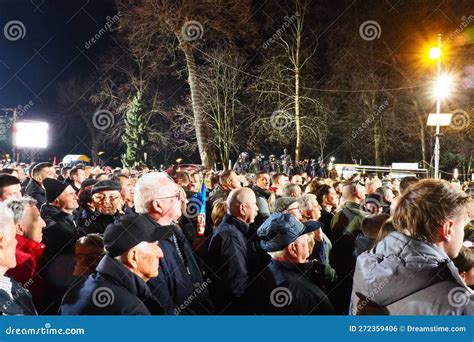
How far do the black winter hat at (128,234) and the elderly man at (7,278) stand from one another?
0.61 metres

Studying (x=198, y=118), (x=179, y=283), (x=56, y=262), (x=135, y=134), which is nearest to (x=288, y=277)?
(x=179, y=283)

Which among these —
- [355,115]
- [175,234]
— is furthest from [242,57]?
[175,234]

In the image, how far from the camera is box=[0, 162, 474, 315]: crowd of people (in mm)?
2480

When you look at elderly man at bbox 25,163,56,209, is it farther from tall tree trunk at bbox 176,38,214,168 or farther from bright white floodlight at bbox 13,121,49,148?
tall tree trunk at bbox 176,38,214,168

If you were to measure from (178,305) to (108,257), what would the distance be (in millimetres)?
1059

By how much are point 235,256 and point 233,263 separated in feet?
0.27

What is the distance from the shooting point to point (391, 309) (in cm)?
250

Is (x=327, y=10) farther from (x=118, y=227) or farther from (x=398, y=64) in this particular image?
(x=118, y=227)

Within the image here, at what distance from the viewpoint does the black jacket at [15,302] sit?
9.60 feet

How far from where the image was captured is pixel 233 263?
14.5 ft

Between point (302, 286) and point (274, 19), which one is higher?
point (274, 19)

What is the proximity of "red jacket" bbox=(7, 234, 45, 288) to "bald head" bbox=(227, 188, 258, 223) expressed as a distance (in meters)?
1.82

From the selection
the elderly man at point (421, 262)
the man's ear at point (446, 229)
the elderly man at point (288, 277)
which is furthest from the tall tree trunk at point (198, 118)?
the man's ear at point (446, 229)

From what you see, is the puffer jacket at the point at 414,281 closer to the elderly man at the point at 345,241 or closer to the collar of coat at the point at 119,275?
the collar of coat at the point at 119,275
